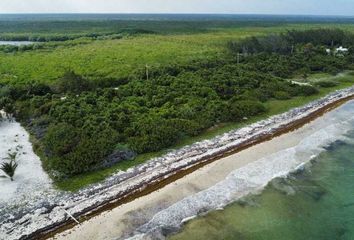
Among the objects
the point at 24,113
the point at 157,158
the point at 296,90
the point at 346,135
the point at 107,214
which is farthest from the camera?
the point at 296,90

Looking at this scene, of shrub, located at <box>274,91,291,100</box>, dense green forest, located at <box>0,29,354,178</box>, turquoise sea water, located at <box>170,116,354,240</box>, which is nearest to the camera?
turquoise sea water, located at <box>170,116,354,240</box>

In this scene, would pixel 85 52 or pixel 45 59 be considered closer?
pixel 45 59

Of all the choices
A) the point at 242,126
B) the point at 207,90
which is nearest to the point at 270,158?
the point at 242,126

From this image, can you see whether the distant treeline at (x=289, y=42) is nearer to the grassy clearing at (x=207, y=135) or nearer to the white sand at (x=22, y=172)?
the grassy clearing at (x=207, y=135)

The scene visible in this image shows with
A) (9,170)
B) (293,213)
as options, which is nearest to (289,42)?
(293,213)

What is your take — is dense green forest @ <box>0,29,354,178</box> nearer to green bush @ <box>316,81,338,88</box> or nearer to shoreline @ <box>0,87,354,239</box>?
green bush @ <box>316,81,338,88</box>

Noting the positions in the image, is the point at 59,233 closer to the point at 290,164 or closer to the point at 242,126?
the point at 290,164

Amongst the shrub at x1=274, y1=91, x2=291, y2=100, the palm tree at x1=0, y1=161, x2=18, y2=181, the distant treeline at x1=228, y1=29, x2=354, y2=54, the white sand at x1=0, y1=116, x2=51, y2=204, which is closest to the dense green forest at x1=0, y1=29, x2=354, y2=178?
the shrub at x1=274, y1=91, x2=291, y2=100
